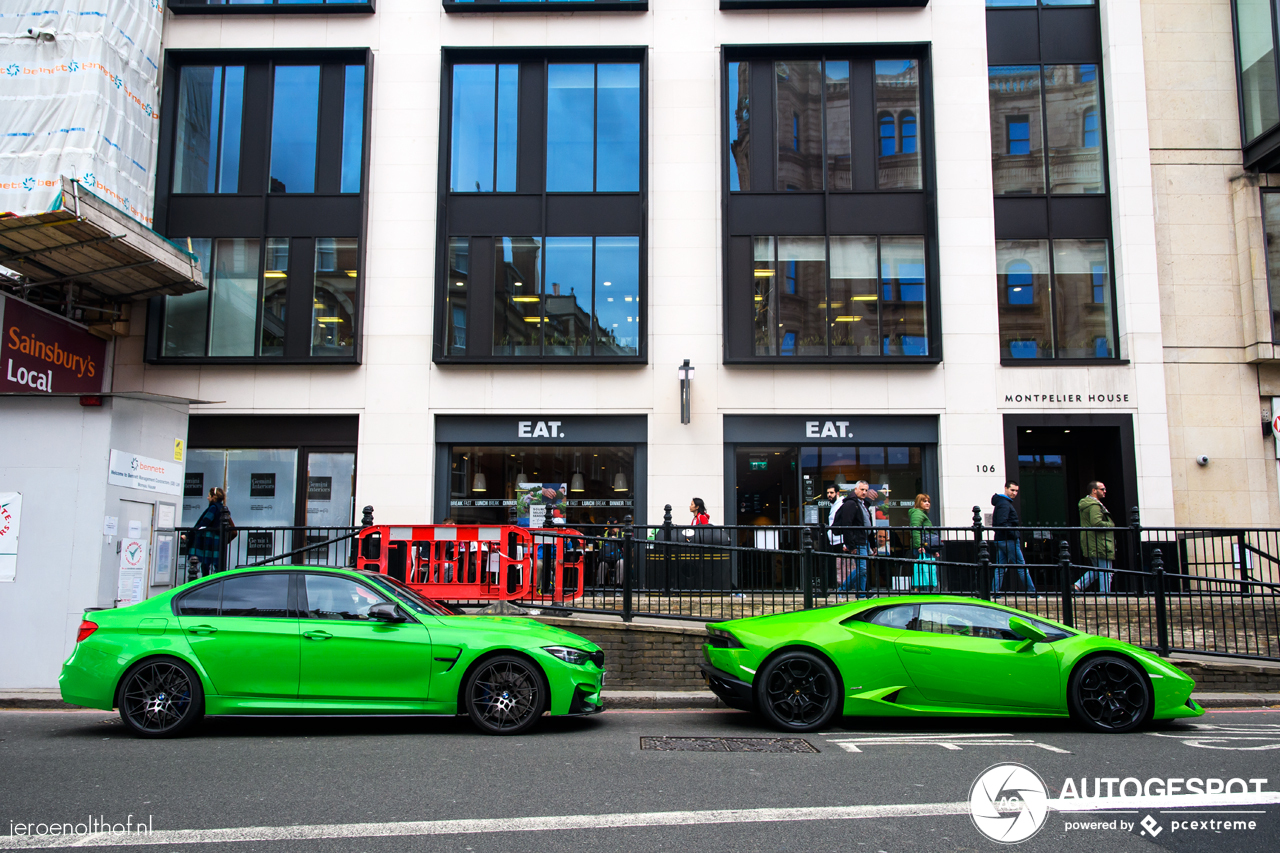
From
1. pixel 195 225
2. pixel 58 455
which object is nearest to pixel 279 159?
pixel 195 225

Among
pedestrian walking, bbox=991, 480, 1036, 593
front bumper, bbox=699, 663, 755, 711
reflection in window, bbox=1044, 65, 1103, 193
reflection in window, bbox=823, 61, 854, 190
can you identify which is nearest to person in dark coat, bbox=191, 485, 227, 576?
front bumper, bbox=699, 663, 755, 711

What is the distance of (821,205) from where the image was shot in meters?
18.8

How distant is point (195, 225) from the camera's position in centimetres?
1884

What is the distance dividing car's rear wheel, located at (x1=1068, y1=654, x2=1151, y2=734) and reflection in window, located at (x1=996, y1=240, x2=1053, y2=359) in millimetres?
10711

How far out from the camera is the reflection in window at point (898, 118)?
1895 cm

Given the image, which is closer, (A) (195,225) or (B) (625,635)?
(B) (625,635)

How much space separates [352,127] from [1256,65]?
715 inches

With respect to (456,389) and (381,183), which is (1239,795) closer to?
(456,389)

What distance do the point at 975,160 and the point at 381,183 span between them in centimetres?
1211

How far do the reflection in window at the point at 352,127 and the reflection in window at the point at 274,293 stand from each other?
1.82 meters

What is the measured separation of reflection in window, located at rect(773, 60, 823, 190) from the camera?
18.9 meters

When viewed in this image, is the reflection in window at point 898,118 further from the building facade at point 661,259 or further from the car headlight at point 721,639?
the car headlight at point 721,639

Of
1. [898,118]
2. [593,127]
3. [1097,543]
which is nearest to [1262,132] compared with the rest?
[898,118]

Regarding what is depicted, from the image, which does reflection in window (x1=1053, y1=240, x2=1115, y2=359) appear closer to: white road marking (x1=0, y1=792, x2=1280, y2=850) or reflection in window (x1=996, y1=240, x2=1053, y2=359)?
reflection in window (x1=996, y1=240, x2=1053, y2=359)
